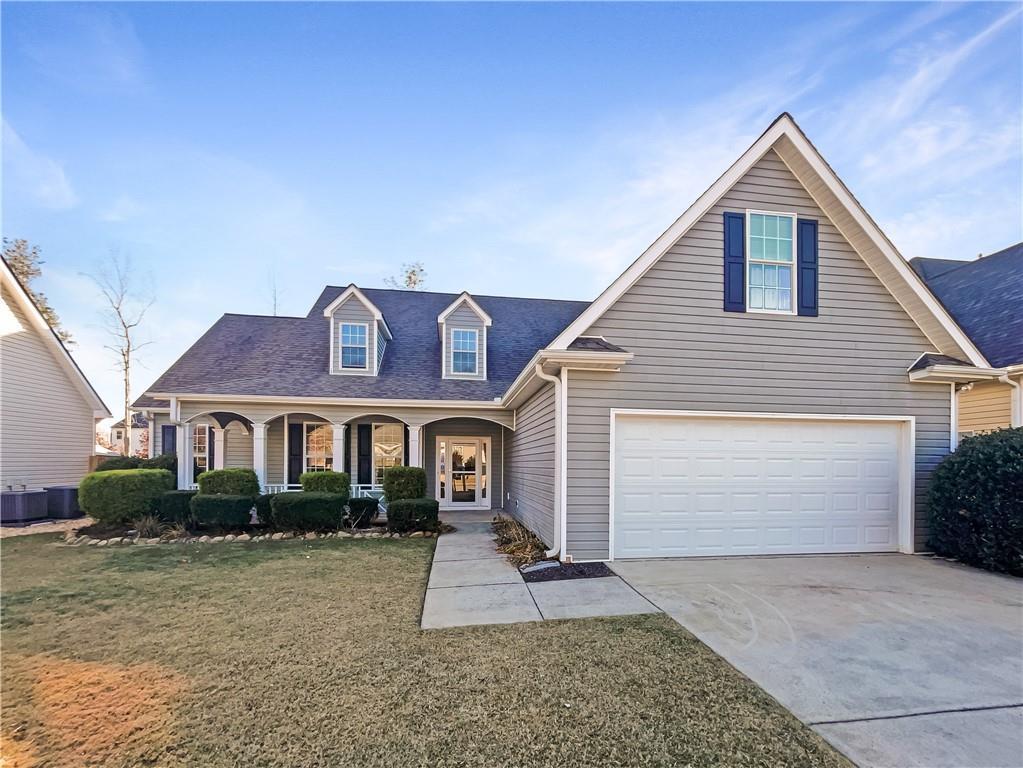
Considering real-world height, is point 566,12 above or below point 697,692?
above

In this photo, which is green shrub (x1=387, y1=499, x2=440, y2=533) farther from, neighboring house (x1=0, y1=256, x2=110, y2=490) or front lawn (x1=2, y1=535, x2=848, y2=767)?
neighboring house (x1=0, y1=256, x2=110, y2=490)

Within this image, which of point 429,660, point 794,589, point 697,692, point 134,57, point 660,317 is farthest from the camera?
point 134,57

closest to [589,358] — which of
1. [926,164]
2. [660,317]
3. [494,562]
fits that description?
[660,317]

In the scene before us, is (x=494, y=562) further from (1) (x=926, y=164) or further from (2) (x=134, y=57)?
(1) (x=926, y=164)

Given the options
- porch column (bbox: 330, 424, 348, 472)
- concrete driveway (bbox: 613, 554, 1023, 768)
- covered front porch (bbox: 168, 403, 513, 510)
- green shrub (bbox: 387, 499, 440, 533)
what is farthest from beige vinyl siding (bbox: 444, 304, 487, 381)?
concrete driveway (bbox: 613, 554, 1023, 768)

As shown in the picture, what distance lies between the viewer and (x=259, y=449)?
39.1ft

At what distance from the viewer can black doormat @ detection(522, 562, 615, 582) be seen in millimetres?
6238

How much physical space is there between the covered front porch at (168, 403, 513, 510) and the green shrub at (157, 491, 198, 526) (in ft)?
5.34

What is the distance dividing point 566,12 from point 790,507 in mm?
9262

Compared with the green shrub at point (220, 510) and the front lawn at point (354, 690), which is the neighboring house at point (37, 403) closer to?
the green shrub at point (220, 510)

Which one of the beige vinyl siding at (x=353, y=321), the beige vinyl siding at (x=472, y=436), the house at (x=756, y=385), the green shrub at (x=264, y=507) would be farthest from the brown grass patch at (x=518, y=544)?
the beige vinyl siding at (x=353, y=321)

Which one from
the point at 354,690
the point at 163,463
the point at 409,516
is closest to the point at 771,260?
the point at 354,690

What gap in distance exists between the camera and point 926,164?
31.8ft

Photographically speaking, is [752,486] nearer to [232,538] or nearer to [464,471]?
[464,471]
